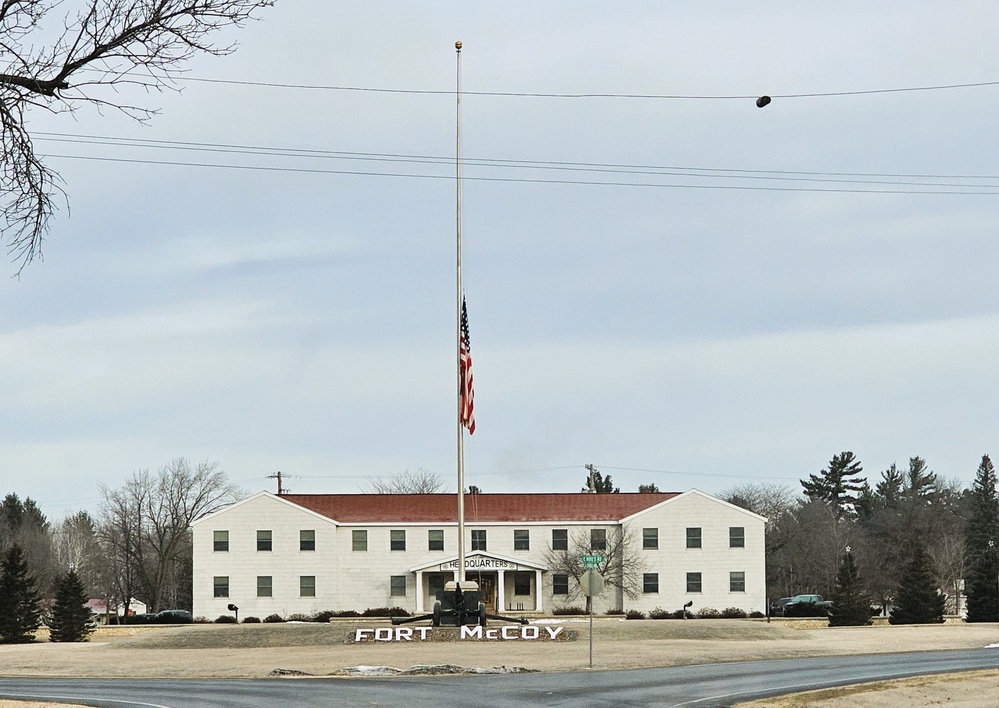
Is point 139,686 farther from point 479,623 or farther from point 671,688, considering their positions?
point 479,623

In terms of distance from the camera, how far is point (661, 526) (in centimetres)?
7656

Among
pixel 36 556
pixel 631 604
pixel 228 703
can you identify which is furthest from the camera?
pixel 36 556

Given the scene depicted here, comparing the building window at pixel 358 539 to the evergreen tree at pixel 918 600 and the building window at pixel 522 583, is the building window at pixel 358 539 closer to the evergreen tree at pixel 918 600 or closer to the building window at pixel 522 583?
A: the building window at pixel 522 583

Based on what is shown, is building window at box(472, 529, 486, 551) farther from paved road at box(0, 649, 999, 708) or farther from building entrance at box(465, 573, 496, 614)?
paved road at box(0, 649, 999, 708)

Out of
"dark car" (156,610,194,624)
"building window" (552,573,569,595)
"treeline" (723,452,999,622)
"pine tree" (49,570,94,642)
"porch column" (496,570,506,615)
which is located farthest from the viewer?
"treeline" (723,452,999,622)

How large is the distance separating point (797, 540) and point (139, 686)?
299 feet

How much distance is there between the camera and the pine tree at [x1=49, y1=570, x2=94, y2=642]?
59.0 metres

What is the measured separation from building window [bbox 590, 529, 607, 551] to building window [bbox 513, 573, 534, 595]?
4280mm

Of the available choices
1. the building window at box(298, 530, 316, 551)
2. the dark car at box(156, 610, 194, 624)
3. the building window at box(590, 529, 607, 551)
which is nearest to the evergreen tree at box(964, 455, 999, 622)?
the building window at box(590, 529, 607, 551)

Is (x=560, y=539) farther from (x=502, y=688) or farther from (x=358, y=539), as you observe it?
(x=502, y=688)

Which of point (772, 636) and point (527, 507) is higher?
point (527, 507)

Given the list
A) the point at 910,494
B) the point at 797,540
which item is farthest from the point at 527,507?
the point at 910,494

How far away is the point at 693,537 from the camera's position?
7631cm

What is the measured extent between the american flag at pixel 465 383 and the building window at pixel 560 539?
1543 inches
